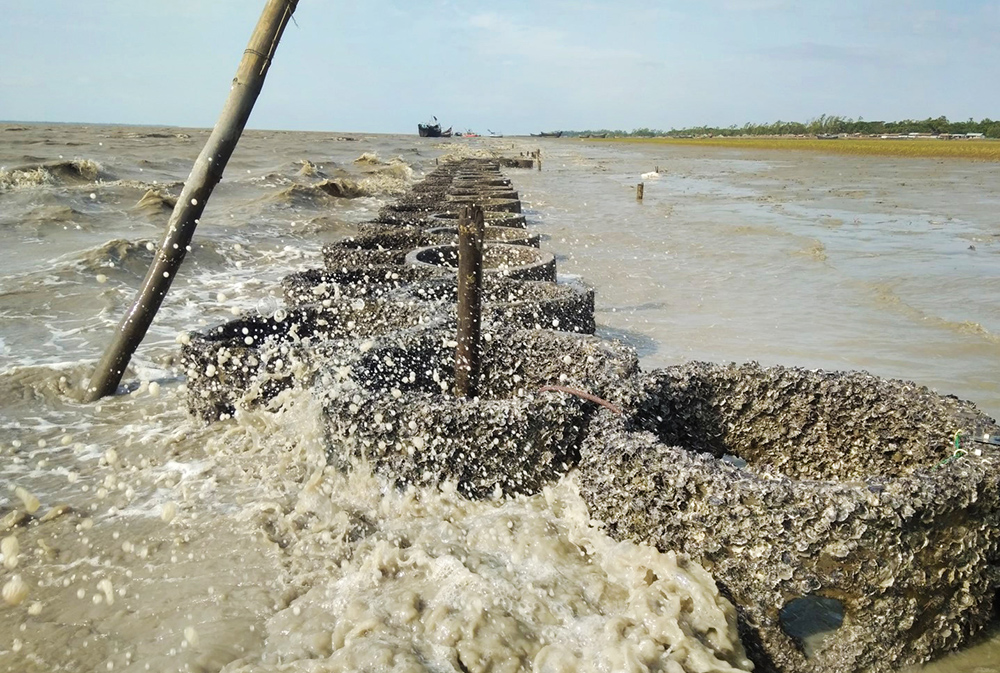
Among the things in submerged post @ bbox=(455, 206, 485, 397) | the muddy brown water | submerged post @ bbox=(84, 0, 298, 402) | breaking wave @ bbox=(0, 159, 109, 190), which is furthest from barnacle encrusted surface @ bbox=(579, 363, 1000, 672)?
breaking wave @ bbox=(0, 159, 109, 190)

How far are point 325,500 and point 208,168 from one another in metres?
2.49

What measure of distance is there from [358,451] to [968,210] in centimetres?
2045

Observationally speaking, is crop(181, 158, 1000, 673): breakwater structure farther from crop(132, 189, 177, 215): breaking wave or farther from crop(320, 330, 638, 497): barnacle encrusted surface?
crop(132, 189, 177, 215): breaking wave

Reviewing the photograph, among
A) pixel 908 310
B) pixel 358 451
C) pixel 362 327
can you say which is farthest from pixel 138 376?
pixel 908 310

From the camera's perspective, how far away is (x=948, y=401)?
3.46 meters

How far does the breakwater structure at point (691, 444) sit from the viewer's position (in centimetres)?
268

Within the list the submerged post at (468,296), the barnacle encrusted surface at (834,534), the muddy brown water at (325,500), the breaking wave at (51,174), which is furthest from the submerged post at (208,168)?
the breaking wave at (51,174)

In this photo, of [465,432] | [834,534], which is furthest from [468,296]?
[834,534]

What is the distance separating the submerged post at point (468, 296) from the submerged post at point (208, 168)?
1.77 metres

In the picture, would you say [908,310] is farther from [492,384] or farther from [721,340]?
[492,384]

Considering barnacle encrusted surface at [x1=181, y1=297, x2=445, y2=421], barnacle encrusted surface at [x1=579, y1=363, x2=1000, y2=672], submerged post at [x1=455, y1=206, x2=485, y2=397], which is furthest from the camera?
barnacle encrusted surface at [x1=181, y1=297, x2=445, y2=421]

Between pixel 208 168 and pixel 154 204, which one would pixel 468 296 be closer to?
pixel 208 168

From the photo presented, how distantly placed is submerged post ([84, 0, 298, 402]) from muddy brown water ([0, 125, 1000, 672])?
2.55ft

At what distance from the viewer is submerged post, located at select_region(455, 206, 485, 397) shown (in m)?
4.37
